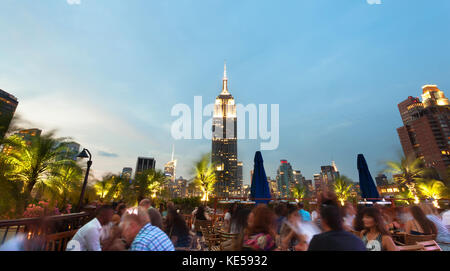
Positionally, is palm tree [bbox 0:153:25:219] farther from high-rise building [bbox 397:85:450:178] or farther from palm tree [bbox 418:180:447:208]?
high-rise building [bbox 397:85:450:178]

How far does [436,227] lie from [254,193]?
7385 millimetres

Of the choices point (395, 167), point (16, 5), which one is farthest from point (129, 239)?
point (395, 167)

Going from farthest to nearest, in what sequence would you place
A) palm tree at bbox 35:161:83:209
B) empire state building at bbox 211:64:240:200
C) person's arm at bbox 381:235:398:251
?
empire state building at bbox 211:64:240:200 → palm tree at bbox 35:161:83:209 → person's arm at bbox 381:235:398:251

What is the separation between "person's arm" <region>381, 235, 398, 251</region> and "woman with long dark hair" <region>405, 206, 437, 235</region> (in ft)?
7.93

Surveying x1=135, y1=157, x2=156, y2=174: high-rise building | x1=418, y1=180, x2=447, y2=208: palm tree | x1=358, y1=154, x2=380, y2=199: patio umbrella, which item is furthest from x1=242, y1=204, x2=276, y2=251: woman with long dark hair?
x1=135, y1=157, x2=156, y2=174: high-rise building

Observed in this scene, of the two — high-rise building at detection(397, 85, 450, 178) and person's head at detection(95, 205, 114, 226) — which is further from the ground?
high-rise building at detection(397, 85, 450, 178)

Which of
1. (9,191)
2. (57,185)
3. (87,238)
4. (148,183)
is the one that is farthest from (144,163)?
(87,238)

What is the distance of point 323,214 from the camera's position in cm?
218

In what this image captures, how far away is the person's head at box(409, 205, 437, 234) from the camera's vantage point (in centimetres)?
415

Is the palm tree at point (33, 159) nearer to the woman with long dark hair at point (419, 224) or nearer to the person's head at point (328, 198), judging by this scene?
the person's head at point (328, 198)

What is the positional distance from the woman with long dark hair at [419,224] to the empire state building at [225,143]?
103 metres

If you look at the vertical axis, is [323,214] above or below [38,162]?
below

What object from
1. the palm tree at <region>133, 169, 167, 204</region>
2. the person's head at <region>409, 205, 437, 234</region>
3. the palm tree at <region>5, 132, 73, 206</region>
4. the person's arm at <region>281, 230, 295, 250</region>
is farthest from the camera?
the palm tree at <region>133, 169, 167, 204</region>
